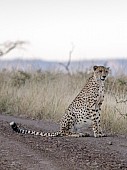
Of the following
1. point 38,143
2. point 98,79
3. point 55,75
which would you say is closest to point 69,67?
point 55,75

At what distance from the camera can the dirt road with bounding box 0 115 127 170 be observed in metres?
6.14

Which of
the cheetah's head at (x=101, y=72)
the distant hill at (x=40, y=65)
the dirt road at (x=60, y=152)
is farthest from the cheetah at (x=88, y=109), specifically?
the distant hill at (x=40, y=65)

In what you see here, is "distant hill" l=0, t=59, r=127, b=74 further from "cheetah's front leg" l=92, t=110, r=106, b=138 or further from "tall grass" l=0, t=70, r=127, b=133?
"cheetah's front leg" l=92, t=110, r=106, b=138

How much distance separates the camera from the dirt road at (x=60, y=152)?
20.1ft

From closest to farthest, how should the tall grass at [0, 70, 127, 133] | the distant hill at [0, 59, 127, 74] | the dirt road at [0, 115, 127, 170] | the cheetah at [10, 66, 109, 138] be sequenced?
the dirt road at [0, 115, 127, 170], the cheetah at [10, 66, 109, 138], the tall grass at [0, 70, 127, 133], the distant hill at [0, 59, 127, 74]

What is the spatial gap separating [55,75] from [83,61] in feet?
4.34

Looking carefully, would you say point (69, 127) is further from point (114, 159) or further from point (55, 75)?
point (55, 75)

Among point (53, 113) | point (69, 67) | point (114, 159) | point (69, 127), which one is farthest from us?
point (69, 67)

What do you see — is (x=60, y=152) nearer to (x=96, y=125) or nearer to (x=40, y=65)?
(x=96, y=125)

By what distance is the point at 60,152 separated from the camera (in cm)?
697

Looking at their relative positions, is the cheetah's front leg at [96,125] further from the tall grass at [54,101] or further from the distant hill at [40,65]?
the distant hill at [40,65]

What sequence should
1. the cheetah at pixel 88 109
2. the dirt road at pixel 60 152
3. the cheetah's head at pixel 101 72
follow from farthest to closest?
the cheetah's head at pixel 101 72 < the cheetah at pixel 88 109 < the dirt road at pixel 60 152

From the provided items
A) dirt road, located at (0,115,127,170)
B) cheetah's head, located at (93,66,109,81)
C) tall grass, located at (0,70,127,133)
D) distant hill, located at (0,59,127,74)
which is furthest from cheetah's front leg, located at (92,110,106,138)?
distant hill, located at (0,59,127,74)

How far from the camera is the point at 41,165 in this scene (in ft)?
20.0
